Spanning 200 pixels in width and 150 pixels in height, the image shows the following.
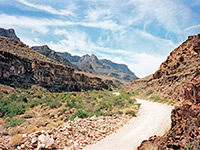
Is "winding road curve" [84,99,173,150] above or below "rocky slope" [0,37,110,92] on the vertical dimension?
below

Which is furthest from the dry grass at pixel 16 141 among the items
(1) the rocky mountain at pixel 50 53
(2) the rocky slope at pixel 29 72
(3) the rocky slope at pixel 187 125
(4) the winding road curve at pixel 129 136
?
(1) the rocky mountain at pixel 50 53

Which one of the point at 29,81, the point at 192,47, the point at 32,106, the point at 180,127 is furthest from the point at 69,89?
the point at 180,127

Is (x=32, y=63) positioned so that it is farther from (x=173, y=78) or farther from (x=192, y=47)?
(x=192, y=47)

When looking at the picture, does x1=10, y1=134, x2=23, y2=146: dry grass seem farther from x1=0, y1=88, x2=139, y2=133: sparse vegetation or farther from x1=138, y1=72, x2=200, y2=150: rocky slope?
x1=138, y1=72, x2=200, y2=150: rocky slope

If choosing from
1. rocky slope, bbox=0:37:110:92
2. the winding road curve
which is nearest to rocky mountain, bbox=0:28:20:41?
rocky slope, bbox=0:37:110:92

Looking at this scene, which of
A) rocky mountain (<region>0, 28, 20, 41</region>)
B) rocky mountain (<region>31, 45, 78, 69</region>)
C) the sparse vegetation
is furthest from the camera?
rocky mountain (<region>0, 28, 20, 41</region>)

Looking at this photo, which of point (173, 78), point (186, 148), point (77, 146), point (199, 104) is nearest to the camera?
point (186, 148)

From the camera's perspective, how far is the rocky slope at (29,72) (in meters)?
31.8

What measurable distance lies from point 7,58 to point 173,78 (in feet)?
129

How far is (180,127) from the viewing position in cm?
406

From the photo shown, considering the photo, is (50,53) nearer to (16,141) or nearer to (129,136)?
(16,141)

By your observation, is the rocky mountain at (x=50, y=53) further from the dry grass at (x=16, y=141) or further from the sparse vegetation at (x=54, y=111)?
the dry grass at (x=16, y=141)

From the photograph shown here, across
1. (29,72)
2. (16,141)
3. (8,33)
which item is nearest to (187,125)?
(16,141)

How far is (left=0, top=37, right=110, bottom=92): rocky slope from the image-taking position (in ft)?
104
